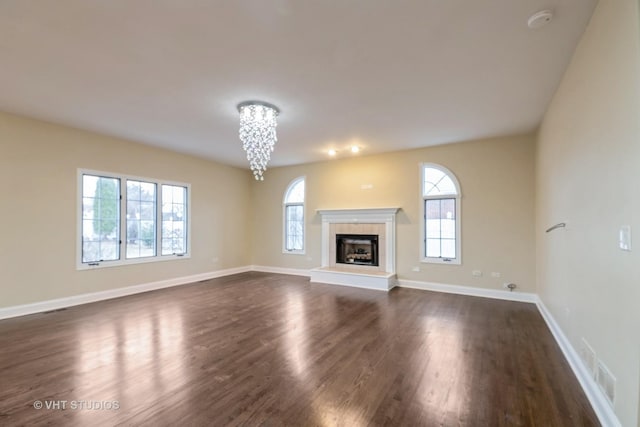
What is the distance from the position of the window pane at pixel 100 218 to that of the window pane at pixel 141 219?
0.22 m

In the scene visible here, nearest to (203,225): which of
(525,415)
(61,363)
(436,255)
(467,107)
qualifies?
(61,363)

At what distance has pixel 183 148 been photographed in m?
6.00

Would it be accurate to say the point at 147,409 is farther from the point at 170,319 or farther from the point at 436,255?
the point at 436,255

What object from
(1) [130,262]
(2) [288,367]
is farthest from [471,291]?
(1) [130,262]

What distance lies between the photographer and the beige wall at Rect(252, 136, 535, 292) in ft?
16.5

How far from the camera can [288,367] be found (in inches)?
104

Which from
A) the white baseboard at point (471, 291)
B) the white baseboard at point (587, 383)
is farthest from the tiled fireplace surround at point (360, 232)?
the white baseboard at point (587, 383)

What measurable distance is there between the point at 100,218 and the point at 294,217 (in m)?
4.05

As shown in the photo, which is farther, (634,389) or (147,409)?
(147,409)

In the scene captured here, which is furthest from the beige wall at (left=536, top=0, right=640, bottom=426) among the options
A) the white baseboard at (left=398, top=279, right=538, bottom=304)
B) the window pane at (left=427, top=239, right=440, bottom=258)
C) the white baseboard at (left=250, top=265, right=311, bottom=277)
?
the white baseboard at (left=250, top=265, right=311, bottom=277)

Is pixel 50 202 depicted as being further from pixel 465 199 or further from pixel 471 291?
pixel 471 291

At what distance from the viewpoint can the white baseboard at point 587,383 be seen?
187cm

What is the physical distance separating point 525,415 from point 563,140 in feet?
8.48

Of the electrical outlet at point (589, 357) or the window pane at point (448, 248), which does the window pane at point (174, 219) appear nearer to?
the window pane at point (448, 248)
